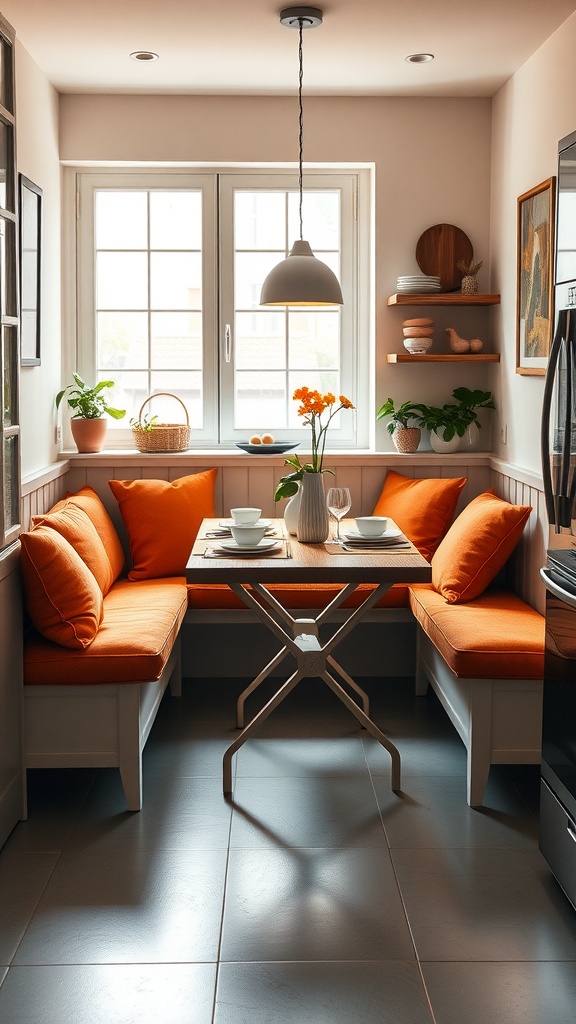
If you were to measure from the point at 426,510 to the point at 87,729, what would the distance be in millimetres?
1891

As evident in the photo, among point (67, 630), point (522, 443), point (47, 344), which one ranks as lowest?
point (67, 630)

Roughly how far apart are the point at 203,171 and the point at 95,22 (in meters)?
1.20

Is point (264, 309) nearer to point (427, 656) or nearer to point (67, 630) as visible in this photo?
point (427, 656)

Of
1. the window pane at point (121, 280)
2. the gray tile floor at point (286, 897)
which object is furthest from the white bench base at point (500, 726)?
the window pane at point (121, 280)

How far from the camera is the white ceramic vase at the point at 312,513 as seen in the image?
3580 mm

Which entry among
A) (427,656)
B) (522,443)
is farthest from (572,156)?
(427,656)

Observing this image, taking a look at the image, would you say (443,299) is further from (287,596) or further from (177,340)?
(287,596)

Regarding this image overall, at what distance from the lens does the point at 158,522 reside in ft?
14.7

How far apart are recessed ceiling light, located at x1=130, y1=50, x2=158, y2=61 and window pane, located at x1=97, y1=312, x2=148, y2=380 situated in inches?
47.5

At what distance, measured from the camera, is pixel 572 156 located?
102 inches

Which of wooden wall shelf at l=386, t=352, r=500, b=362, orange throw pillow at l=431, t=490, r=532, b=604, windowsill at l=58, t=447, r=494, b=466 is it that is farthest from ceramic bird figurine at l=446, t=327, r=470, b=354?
orange throw pillow at l=431, t=490, r=532, b=604

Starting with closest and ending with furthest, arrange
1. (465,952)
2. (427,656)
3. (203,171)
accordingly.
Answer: (465,952)
(427,656)
(203,171)

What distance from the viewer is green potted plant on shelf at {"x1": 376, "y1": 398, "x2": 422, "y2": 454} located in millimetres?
4770

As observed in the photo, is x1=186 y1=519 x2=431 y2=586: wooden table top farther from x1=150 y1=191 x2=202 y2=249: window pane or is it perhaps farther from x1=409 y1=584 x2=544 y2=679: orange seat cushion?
x1=150 y1=191 x2=202 y2=249: window pane
